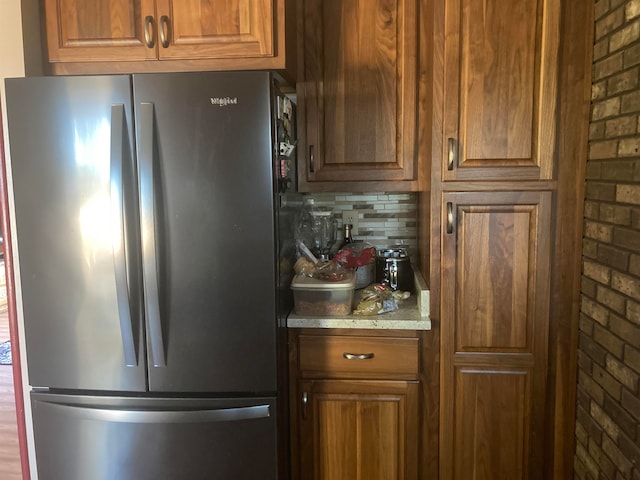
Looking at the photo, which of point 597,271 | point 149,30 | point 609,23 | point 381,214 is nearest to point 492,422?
point 597,271

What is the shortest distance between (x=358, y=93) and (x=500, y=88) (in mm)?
501

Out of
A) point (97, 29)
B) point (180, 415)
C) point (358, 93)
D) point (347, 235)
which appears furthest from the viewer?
point (347, 235)

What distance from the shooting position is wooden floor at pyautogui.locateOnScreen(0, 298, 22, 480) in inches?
97.7

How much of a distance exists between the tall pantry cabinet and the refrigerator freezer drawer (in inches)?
25.4

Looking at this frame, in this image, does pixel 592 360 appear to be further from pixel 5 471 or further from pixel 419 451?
pixel 5 471

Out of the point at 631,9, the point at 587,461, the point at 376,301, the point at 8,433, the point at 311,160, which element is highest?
the point at 631,9

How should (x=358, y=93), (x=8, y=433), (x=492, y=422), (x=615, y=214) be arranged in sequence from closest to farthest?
(x=615, y=214)
(x=492, y=422)
(x=358, y=93)
(x=8, y=433)

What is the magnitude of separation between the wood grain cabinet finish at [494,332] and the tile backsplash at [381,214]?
55cm

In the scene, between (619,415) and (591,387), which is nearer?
(619,415)

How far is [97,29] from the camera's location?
68.7 inches

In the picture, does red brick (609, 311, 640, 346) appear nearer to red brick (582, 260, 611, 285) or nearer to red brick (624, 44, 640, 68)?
red brick (582, 260, 611, 285)

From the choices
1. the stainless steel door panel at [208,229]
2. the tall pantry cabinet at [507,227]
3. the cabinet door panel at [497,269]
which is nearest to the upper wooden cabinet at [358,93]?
the tall pantry cabinet at [507,227]

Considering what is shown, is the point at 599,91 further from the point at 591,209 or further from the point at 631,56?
the point at 591,209

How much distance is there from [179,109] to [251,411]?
95cm
